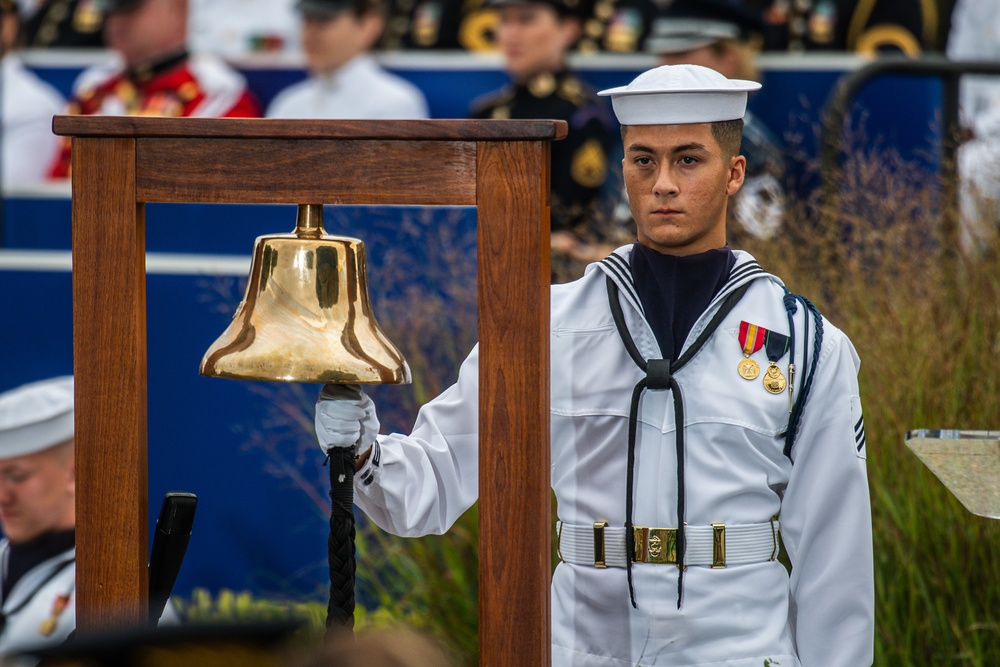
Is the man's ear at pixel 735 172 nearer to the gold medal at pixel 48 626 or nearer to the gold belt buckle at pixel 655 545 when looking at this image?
the gold belt buckle at pixel 655 545

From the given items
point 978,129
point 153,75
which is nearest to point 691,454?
point 978,129

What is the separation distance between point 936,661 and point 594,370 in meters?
1.66

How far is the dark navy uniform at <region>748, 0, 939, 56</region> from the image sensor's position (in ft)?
19.6

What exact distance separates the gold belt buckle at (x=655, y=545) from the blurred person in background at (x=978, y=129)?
2.28 meters

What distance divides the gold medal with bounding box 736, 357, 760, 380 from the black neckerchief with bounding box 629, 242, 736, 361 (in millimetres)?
117

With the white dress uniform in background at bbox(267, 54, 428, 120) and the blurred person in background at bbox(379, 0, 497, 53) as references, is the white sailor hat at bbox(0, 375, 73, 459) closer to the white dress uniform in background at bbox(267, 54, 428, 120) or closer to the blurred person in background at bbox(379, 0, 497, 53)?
the white dress uniform in background at bbox(267, 54, 428, 120)

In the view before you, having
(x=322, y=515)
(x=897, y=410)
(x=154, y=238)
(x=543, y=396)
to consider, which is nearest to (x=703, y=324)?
(x=543, y=396)

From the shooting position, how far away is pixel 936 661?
12.0 ft

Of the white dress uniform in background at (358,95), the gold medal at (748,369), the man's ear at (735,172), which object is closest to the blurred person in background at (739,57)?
the white dress uniform in background at (358,95)

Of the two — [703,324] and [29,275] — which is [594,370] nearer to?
[703,324]

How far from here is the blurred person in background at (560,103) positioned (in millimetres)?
5387

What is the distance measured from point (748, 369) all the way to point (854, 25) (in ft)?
12.9

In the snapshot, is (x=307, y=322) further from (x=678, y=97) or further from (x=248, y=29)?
(x=248, y=29)

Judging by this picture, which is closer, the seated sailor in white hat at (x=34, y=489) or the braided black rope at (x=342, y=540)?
the braided black rope at (x=342, y=540)
